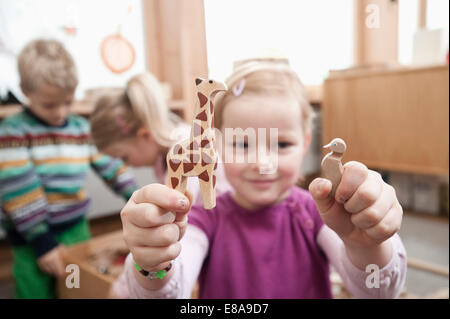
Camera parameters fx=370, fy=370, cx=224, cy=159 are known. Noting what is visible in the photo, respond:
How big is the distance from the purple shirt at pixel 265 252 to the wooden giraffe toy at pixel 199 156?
0.78ft

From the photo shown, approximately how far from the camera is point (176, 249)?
246 mm

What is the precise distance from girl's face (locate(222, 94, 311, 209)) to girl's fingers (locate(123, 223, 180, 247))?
102mm

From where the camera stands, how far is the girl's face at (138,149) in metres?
0.81

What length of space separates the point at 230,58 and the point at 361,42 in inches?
10.0

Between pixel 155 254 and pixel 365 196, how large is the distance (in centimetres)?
14

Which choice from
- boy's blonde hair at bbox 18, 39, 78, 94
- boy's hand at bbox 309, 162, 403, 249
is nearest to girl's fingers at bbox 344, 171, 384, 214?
boy's hand at bbox 309, 162, 403, 249

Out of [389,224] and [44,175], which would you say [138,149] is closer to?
[44,175]

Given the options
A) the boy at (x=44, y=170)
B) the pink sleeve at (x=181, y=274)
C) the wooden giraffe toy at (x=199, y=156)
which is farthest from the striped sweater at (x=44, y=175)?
the wooden giraffe toy at (x=199, y=156)

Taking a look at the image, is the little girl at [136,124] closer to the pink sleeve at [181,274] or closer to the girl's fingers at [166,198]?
the pink sleeve at [181,274]

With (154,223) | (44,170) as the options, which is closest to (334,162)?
(154,223)

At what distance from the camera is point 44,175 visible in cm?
97

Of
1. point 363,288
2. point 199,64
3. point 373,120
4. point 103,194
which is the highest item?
point 199,64

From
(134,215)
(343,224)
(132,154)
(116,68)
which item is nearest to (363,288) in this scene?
(343,224)
